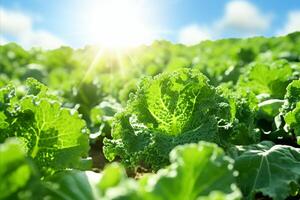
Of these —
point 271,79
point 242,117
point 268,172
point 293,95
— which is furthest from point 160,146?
point 271,79

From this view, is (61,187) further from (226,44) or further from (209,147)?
(226,44)

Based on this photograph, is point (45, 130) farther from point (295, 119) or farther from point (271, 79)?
point (271, 79)

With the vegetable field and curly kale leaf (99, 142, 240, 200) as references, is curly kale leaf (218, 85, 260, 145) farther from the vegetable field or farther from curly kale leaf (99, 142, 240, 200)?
curly kale leaf (99, 142, 240, 200)

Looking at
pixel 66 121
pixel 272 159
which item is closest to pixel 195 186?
pixel 66 121

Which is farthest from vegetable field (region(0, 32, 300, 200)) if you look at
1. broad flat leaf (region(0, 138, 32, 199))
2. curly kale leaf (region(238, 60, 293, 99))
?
curly kale leaf (region(238, 60, 293, 99))

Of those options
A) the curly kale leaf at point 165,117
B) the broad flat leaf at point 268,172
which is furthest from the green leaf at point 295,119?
the curly kale leaf at point 165,117
